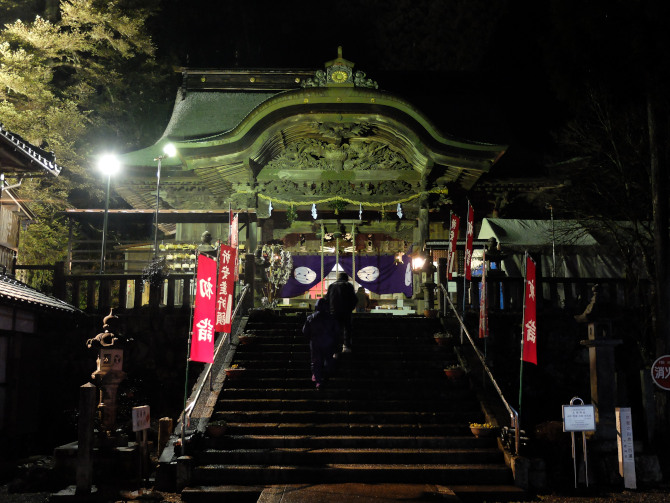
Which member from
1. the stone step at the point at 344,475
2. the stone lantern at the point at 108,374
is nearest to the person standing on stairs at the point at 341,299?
the stone step at the point at 344,475

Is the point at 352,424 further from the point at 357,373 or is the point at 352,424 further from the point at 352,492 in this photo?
the point at 352,492

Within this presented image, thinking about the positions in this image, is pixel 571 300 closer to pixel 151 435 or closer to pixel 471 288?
pixel 471 288

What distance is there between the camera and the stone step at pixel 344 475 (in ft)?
26.5

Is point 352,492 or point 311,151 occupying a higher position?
point 311,151

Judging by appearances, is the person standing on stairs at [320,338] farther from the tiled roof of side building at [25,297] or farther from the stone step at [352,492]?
the tiled roof of side building at [25,297]

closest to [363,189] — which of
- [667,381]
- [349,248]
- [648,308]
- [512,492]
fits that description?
[349,248]

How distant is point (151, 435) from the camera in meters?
11.7

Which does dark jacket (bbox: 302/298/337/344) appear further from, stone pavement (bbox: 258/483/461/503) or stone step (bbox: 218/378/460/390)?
stone pavement (bbox: 258/483/461/503)

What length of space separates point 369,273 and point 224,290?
8.66 meters

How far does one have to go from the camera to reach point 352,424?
948cm

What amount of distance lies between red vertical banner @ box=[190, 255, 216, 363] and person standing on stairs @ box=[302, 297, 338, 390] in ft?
5.42

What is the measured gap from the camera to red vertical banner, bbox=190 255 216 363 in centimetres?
918

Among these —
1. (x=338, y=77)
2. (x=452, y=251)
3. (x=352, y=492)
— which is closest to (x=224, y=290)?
(x=352, y=492)

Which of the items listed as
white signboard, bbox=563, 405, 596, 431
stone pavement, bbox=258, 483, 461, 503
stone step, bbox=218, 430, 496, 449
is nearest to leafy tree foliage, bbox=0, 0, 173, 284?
stone step, bbox=218, 430, 496, 449
